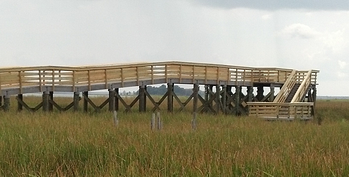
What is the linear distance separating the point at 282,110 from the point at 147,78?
6.77 m

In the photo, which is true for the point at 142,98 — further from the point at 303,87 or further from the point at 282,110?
the point at 303,87

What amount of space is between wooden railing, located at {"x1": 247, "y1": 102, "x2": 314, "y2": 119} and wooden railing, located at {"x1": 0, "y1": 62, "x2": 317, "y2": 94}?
4546 mm

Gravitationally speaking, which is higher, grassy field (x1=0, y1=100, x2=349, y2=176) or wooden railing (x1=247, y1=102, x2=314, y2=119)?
grassy field (x1=0, y1=100, x2=349, y2=176)

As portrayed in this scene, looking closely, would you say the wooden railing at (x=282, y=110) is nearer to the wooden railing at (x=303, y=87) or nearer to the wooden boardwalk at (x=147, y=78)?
the wooden boardwalk at (x=147, y=78)

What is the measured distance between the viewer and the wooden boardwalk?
20078 mm

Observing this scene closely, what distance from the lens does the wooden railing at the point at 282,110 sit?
72.3ft

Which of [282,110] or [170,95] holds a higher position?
[170,95]

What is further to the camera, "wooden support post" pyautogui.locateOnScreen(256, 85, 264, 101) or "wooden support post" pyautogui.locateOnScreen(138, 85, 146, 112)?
"wooden support post" pyautogui.locateOnScreen(256, 85, 264, 101)

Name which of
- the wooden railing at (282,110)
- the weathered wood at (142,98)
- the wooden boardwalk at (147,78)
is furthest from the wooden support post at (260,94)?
the weathered wood at (142,98)

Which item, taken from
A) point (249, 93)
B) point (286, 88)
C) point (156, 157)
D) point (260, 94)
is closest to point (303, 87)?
point (286, 88)

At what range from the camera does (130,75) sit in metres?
23.6

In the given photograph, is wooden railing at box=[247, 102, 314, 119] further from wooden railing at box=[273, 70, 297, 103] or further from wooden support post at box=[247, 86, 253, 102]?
wooden support post at box=[247, 86, 253, 102]

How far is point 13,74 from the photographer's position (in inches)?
778

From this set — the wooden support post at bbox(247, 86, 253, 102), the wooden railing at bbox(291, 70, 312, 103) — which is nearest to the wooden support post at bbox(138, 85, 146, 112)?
the wooden railing at bbox(291, 70, 312, 103)
